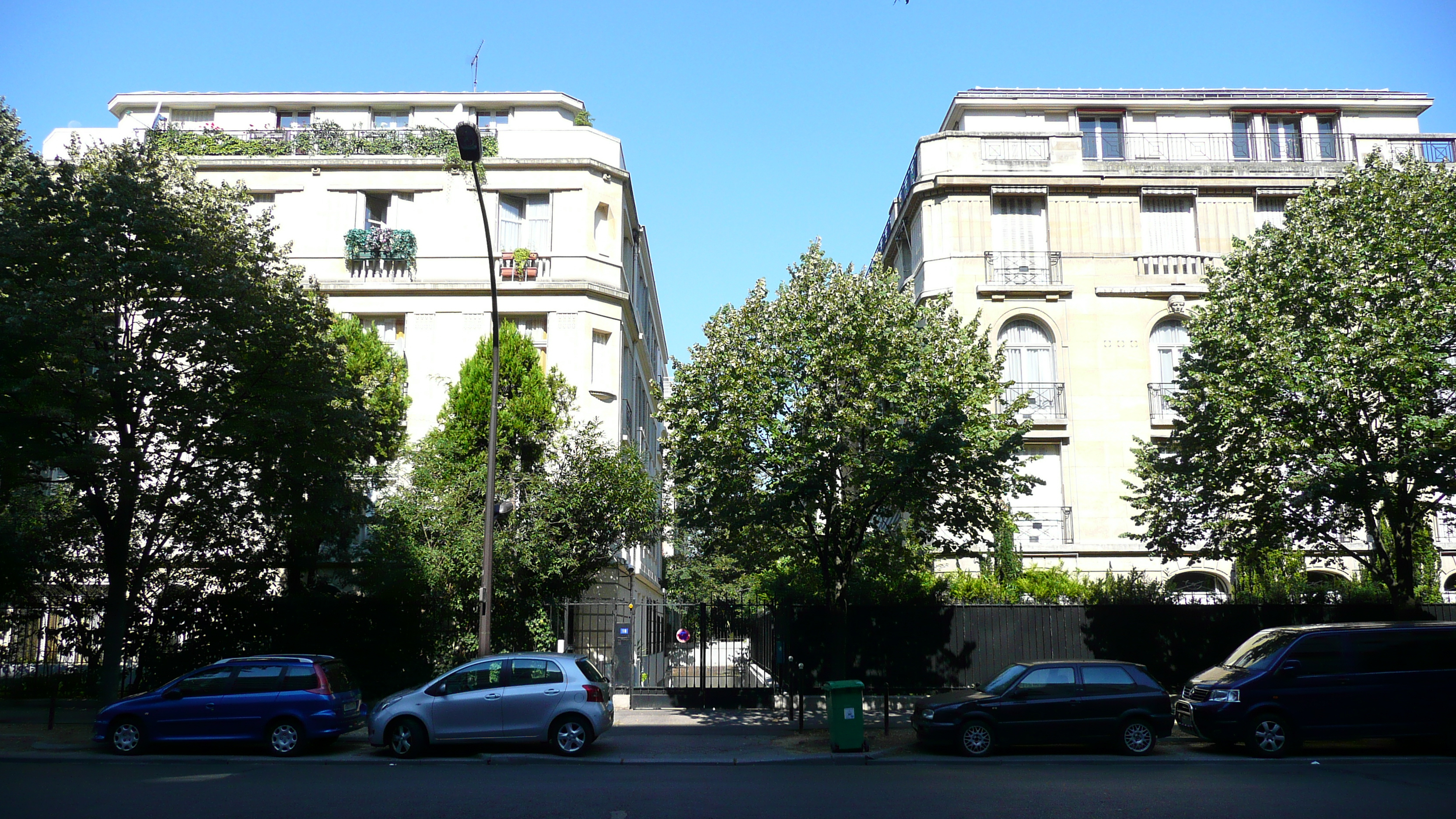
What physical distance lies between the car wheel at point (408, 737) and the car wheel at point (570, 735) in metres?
1.84

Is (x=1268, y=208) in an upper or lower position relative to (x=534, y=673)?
upper

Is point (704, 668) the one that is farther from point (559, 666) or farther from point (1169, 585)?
point (1169, 585)

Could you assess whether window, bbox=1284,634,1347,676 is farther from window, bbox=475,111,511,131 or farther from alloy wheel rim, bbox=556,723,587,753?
window, bbox=475,111,511,131

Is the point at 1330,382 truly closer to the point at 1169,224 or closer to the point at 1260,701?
the point at 1260,701

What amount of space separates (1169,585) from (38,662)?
26585mm

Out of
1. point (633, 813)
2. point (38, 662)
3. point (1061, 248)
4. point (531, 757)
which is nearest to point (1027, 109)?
point (1061, 248)

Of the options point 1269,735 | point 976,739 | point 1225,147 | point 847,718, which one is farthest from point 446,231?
point 1269,735

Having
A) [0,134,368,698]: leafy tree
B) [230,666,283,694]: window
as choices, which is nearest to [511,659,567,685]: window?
[230,666,283,694]: window

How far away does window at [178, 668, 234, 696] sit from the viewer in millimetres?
14883

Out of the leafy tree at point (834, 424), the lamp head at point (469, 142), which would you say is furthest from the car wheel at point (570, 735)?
the lamp head at point (469, 142)

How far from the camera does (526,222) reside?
91.0 feet

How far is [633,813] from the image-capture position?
9.82 metres

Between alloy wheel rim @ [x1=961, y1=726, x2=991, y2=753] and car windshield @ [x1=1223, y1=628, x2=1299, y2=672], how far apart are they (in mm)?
4111

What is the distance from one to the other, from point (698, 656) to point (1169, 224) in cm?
1784
